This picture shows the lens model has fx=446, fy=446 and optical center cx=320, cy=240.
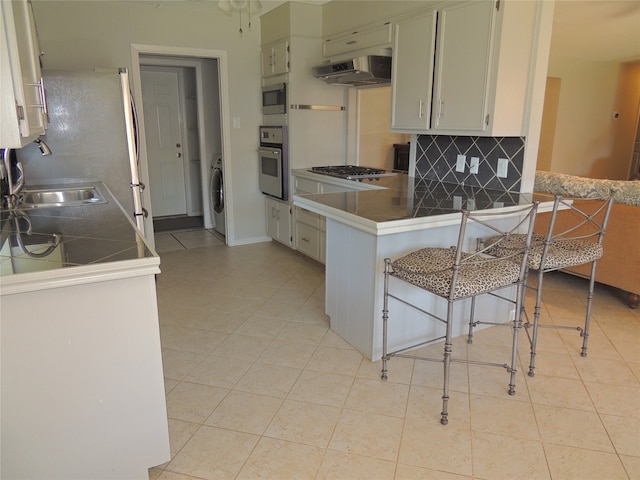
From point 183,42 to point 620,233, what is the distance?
13.0ft

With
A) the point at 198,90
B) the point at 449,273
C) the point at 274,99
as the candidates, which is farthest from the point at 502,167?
the point at 198,90

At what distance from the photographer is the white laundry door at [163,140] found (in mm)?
5684

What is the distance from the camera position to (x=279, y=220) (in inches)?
179

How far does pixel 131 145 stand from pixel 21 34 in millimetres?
1635

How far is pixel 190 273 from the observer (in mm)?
3883

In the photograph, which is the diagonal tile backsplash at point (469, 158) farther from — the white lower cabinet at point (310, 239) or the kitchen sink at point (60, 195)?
the kitchen sink at point (60, 195)

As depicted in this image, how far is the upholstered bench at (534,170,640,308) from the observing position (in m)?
3.02

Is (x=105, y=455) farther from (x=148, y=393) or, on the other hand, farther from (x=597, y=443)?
(x=597, y=443)

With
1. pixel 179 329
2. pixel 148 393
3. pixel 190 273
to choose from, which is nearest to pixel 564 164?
pixel 190 273

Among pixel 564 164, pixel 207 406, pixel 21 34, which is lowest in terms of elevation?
pixel 207 406

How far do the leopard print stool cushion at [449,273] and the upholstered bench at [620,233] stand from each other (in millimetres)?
1516

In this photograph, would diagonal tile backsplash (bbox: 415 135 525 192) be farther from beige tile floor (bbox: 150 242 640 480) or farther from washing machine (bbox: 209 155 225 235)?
washing machine (bbox: 209 155 225 235)

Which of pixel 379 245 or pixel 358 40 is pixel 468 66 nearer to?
pixel 358 40

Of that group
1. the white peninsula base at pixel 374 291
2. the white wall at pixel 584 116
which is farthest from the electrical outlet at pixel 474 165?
the white wall at pixel 584 116
